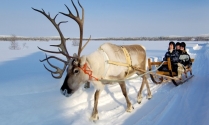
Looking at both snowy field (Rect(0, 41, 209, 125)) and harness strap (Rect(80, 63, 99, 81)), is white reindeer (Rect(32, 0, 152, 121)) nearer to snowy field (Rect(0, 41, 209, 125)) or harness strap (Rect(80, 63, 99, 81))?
harness strap (Rect(80, 63, 99, 81))

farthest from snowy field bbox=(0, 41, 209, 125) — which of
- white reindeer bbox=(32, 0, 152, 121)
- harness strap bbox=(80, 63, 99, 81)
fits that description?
harness strap bbox=(80, 63, 99, 81)

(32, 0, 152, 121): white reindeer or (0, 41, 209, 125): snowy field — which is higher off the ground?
(32, 0, 152, 121): white reindeer

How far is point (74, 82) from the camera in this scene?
4270 millimetres

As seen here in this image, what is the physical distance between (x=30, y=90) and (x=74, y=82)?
2.83 m

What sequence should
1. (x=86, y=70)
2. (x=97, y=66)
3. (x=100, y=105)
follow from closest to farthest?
(x=86, y=70)
(x=97, y=66)
(x=100, y=105)

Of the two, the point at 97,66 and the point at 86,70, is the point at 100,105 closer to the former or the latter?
the point at 97,66

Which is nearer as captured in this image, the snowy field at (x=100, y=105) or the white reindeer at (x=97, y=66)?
the white reindeer at (x=97, y=66)

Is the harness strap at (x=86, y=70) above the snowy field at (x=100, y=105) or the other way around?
above

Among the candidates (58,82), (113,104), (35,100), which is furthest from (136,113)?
(58,82)

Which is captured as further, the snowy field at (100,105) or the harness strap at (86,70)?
the snowy field at (100,105)

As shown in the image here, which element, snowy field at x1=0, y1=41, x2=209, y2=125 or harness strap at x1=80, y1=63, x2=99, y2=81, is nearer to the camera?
harness strap at x1=80, y1=63, x2=99, y2=81

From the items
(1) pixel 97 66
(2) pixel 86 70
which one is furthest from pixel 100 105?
(2) pixel 86 70

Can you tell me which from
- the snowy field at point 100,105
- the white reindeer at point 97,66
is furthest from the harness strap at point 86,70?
the snowy field at point 100,105

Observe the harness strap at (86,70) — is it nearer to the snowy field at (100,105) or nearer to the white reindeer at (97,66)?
the white reindeer at (97,66)
